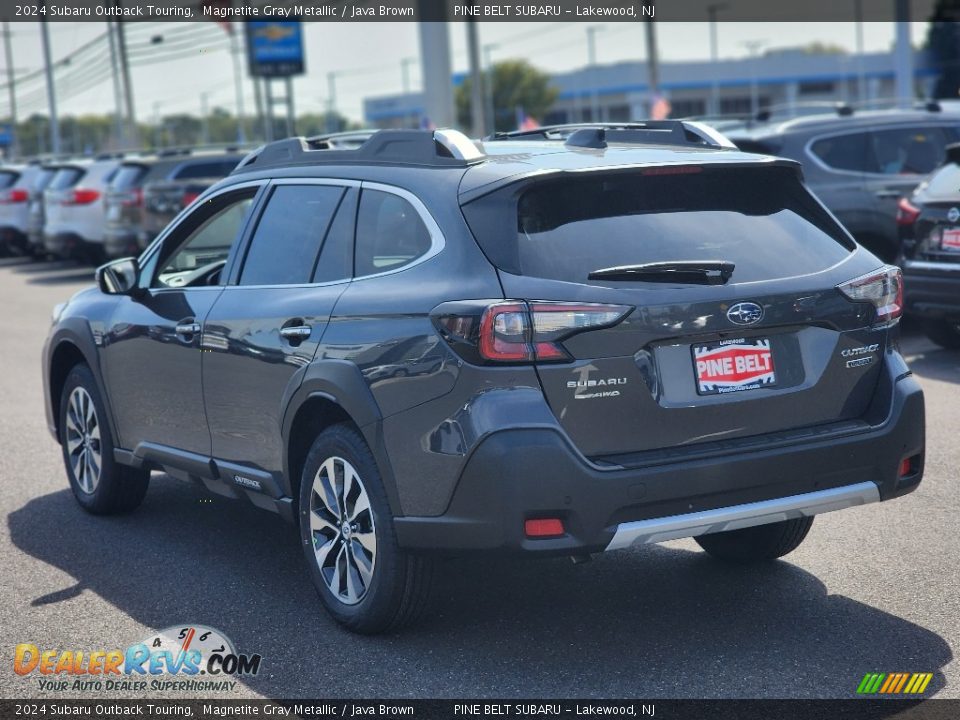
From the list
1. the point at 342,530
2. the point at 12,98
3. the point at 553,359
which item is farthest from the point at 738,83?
the point at 553,359

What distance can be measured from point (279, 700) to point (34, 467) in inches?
181

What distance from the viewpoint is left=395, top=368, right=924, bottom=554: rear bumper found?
14.3ft

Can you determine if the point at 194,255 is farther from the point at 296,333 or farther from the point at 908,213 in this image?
the point at 908,213

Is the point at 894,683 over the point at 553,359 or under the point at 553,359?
under

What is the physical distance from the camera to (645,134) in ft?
18.9

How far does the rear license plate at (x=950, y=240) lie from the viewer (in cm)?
1020

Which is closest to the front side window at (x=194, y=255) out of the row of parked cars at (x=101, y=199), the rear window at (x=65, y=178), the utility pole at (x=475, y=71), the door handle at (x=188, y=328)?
the door handle at (x=188, y=328)

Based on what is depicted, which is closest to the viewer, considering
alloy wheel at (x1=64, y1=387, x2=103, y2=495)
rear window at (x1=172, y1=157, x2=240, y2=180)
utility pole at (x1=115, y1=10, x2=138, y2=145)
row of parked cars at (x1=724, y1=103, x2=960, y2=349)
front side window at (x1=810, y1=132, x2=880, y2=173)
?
alloy wheel at (x1=64, y1=387, x2=103, y2=495)

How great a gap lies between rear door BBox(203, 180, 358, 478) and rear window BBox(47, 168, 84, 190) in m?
21.8

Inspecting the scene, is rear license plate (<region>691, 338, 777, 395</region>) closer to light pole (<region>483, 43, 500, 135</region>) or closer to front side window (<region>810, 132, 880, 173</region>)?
front side window (<region>810, 132, 880, 173</region>)

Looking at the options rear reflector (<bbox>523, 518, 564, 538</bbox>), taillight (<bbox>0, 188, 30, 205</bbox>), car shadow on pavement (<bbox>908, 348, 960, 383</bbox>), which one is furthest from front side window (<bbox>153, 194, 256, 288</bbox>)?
taillight (<bbox>0, 188, 30, 205</bbox>)

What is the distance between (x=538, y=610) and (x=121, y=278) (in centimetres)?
269

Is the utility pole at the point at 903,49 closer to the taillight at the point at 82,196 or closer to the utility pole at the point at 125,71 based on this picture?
the taillight at the point at 82,196

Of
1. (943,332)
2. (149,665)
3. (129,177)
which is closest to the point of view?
Result: (149,665)
